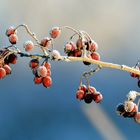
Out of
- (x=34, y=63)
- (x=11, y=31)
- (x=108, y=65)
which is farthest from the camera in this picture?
(x=11, y=31)

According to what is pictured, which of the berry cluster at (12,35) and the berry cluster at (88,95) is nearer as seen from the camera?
the berry cluster at (12,35)

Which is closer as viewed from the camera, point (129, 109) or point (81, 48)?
point (129, 109)

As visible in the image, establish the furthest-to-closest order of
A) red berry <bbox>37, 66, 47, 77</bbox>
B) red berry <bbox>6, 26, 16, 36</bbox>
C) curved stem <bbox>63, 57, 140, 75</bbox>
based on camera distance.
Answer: red berry <bbox>6, 26, 16, 36</bbox>
red berry <bbox>37, 66, 47, 77</bbox>
curved stem <bbox>63, 57, 140, 75</bbox>

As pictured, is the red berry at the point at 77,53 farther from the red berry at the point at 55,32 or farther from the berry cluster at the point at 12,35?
the berry cluster at the point at 12,35

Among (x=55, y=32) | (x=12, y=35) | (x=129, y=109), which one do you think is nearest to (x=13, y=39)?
(x=12, y=35)

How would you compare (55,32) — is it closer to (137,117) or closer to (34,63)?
(34,63)

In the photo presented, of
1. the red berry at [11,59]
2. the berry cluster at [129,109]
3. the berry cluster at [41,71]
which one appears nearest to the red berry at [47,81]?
the berry cluster at [41,71]

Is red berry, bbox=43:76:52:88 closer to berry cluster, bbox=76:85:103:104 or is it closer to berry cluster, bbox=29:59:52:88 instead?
berry cluster, bbox=29:59:52:88

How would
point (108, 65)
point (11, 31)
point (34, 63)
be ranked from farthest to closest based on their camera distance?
point (11, 31), point (34, 63), point (108, 65)

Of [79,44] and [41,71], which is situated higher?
[79,44]

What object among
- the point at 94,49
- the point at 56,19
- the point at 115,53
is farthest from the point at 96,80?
the point at 94,49

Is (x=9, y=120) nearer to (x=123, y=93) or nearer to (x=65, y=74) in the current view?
(x=65, y=74)

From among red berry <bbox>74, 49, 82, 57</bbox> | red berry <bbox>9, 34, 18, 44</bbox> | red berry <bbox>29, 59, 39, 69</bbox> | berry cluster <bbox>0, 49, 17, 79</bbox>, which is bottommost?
berry cluster <bbox>0, 49, 17, 79</bbox>

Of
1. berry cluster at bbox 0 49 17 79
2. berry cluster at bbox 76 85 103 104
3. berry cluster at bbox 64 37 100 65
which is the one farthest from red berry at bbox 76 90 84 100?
berry cluster at bbox 0 49 17 79
